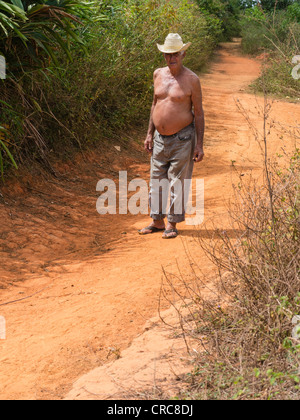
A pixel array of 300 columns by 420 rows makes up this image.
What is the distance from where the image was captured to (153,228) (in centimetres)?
549

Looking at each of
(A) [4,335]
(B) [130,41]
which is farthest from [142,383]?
(B) [130,41]

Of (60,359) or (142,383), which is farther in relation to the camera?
(60,359)

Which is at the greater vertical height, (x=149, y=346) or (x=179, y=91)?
(x=179, y=91)

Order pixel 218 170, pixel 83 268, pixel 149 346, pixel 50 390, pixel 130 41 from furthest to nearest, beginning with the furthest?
pixel 130 41, pixel 218 170, pixel 83 268, pixel 149 346, pixel 50 390

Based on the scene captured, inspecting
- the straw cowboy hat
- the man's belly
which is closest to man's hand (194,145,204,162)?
the man's belly

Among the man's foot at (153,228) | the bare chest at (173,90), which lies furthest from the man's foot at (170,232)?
the bare chest at (173,90)

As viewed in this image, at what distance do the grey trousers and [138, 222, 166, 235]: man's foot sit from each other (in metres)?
A: 0.20

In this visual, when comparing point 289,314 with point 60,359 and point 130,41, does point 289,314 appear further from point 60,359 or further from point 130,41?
point 130,41

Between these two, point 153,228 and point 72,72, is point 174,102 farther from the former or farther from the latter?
point 72,72

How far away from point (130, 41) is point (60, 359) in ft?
20.2

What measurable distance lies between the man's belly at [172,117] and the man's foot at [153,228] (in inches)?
36.5

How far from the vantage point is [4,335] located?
3.69 m

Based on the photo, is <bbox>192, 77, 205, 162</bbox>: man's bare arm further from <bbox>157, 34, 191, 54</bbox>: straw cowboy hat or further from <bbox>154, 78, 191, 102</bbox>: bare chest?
<bbox>157, 34, 191, 54</bbox>: straw cowboy hat

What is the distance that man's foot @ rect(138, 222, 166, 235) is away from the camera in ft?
17.9
